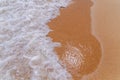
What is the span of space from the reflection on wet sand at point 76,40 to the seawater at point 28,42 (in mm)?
86

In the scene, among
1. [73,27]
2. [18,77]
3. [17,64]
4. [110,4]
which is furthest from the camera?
[110,4]

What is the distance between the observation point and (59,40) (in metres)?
2.51

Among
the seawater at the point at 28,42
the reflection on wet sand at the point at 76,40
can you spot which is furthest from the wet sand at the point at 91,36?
the seawater at the point at 28,42

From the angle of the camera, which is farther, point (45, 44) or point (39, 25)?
point (39, 25)

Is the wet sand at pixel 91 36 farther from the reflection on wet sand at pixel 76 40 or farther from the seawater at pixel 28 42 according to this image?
the seawater at pixel 28 42

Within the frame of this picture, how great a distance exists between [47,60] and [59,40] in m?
0.37

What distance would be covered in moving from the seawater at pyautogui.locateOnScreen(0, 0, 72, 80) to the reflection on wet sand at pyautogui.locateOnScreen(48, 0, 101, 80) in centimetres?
9

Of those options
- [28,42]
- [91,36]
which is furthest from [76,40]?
[28,42]

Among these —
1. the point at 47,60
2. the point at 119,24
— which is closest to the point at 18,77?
the point at 47,60

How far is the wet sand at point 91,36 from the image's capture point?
2170mm

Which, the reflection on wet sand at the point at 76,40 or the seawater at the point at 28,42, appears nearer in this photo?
the seawater at the point at 28,42

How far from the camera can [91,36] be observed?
8.43ft

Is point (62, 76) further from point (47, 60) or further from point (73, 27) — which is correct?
point (73, 27)

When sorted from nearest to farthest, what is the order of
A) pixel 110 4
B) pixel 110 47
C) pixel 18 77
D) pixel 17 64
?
pixel 18 77 < pixel 17 64 < pixel 110 47 < pixel 110 4
